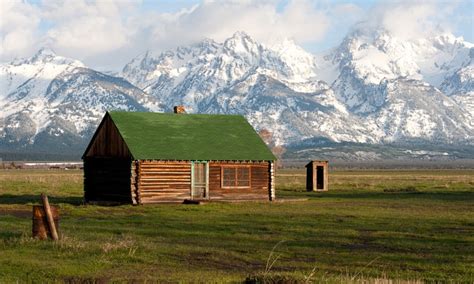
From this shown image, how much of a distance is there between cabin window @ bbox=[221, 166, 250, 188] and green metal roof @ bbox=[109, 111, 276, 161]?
0.92m

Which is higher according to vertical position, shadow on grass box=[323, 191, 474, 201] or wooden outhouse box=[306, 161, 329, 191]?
wooden outhouse box=[306, 161, 329, 191]

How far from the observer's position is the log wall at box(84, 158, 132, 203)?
51912mm

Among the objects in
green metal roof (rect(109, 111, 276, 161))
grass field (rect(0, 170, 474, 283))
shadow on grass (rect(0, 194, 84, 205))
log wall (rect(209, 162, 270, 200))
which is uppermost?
green metal roof (rect(109, 111, 276, 161))

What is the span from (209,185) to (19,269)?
31.7 m

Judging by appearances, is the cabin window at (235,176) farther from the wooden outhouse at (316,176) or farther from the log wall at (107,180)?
the wooden outhouse at (316,176)

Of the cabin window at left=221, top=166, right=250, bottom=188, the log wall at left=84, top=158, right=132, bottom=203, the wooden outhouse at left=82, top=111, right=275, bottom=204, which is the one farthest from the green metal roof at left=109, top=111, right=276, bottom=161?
the log wall at left=84, top=158, right=132, bottom=203

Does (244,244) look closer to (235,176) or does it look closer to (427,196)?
(235,176)

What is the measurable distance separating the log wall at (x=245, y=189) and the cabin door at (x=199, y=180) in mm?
329

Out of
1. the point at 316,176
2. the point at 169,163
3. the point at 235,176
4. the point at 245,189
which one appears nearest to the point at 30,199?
the point at 169,163

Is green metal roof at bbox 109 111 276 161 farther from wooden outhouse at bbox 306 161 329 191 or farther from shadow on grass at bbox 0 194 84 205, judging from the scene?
wooden outhouse at bbox 306 161 329 191

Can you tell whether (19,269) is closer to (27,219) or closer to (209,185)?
(27,219)

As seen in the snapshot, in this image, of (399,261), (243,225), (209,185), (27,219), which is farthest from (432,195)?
(399,261)

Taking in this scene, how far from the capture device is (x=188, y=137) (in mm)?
56406

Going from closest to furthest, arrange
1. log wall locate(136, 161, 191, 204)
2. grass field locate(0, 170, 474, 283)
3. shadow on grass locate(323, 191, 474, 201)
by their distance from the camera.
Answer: grass field locate(0, 170, 474, 283)
log wall locate(136, 161, 191, 204)
shadow on grass locate(323, 191, 474, 201)
